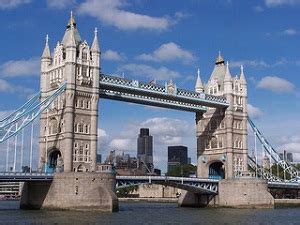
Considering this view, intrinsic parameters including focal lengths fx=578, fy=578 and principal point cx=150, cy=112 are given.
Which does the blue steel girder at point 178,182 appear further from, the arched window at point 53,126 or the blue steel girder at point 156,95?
the blue steel girder at point 156,95

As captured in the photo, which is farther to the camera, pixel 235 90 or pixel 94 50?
pixel 235 90

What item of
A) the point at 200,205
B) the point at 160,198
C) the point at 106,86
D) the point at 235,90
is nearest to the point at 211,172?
the point at 200,205

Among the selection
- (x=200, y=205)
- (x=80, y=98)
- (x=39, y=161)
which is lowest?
(x=200, y=205)

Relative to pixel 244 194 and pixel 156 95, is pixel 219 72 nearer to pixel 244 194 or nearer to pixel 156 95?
pixel 156 95

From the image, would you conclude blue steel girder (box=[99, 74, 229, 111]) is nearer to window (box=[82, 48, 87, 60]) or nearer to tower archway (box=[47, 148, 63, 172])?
window (box=[82, 48, 87, 60])

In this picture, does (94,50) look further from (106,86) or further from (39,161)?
(39,161)

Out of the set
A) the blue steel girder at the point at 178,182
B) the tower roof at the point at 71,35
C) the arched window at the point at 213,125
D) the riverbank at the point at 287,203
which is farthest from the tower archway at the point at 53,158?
the riverbank at the point at 287,203

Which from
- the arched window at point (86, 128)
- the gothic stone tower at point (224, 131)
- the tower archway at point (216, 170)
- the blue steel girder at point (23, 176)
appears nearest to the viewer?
the blue steel girder at point (23, 176)

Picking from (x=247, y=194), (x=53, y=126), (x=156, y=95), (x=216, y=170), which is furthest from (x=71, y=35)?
(x=216, y=170)

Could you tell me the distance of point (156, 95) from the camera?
270 feet

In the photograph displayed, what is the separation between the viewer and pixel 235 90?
308ft

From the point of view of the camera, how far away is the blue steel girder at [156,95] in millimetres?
77500

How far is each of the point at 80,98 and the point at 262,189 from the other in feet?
95.7

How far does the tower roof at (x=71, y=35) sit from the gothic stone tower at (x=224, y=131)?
27360mm
